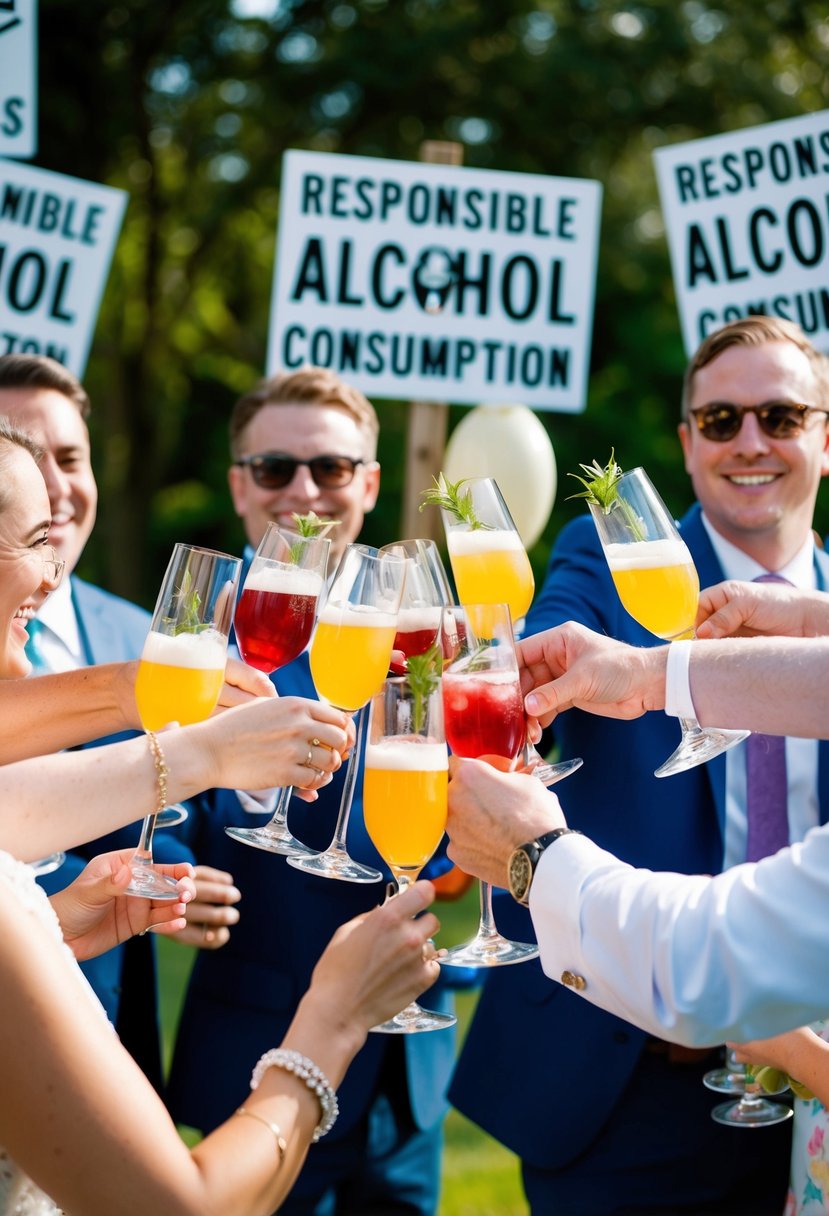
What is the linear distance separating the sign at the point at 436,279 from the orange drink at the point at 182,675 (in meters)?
2.48

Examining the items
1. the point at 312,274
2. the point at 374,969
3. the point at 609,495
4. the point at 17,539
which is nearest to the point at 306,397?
the point at 312,274

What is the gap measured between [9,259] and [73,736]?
2.72 meters

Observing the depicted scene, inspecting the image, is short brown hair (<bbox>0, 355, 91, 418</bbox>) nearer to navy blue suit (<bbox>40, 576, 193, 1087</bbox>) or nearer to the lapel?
navy blue suit (<bbox>40, 576, 193, 1087</bbox>)

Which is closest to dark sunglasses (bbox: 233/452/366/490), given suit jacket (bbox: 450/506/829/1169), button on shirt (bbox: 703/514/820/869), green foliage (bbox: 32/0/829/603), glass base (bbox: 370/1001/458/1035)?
suit jacket (bbox: 450/506/829/1169)

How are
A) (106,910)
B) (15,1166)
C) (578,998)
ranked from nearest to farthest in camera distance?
(15,1166), (106,910), (578,998)

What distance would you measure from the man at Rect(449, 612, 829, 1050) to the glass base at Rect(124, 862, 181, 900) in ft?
2.01

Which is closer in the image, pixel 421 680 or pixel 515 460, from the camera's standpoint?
pixel 421 680

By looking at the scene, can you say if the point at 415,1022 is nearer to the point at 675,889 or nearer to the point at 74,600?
the point at 675,889

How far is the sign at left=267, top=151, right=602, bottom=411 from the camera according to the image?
5.12 m

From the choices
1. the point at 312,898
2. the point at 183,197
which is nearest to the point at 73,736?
the point at 312,898

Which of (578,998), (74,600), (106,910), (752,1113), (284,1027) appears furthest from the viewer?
(74,600)

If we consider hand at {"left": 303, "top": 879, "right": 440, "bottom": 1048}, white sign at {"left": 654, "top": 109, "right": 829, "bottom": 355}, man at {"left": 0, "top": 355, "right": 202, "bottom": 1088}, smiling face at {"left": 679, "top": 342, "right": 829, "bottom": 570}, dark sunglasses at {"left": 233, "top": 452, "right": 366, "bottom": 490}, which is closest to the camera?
hand at {"left": 303, "top": 879, "right": 440, "bottom": 1048}

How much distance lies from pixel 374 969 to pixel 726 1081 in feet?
3.99

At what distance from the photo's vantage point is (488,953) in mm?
2664
